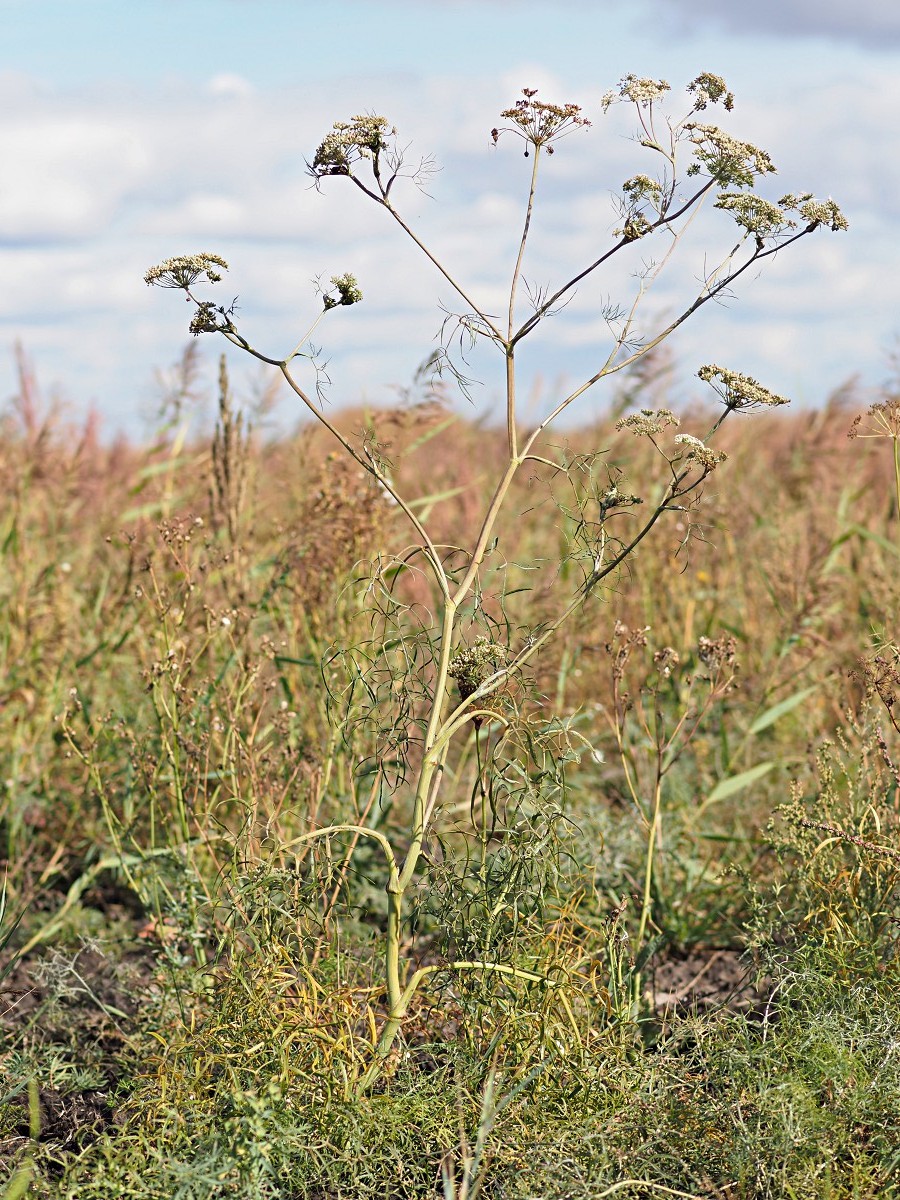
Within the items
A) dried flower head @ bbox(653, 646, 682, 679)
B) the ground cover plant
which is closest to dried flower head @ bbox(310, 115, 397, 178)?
the ground cover plant

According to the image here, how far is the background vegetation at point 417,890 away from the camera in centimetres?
241

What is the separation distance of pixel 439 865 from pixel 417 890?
0.19 metres

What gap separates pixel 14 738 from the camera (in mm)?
4586

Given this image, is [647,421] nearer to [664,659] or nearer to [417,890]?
[664,659]

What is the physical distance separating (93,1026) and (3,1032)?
0.22 meters

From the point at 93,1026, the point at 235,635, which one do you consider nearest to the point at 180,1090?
the point at 93,1026

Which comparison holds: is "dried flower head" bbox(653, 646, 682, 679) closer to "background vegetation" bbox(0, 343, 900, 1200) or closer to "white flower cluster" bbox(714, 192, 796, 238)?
"background vegetation" bbox(0, 343, 900, 1200)

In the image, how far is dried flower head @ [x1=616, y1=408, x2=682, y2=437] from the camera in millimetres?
2604

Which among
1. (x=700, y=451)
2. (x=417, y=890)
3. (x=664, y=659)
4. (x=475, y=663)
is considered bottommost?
(x=417, y=890)

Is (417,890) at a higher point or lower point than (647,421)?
lower

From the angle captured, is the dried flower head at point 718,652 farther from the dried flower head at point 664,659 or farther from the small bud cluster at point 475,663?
the small bud cluster at point 475,663

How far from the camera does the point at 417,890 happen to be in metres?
2.81

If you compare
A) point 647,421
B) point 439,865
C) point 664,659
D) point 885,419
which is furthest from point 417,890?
point 885,419

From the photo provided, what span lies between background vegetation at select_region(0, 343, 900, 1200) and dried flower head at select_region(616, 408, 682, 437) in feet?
0.64
